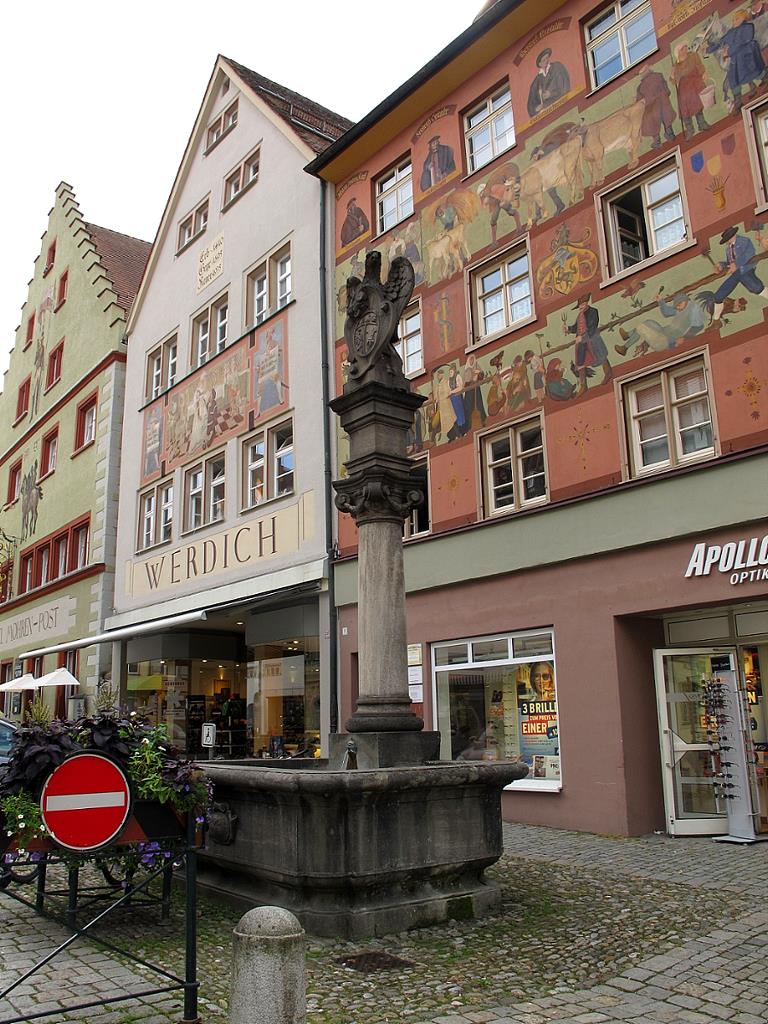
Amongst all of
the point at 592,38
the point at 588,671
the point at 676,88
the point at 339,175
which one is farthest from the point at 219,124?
the point at 588,671

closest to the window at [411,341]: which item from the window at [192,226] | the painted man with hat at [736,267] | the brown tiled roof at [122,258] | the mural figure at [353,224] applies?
the mural figure at [353,224]

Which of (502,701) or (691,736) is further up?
(502,701)

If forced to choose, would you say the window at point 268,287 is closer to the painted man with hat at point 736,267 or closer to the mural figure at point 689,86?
the mural figure at point 689,86

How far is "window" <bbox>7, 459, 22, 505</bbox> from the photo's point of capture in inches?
1375

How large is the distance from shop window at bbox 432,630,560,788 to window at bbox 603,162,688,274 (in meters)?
5.55

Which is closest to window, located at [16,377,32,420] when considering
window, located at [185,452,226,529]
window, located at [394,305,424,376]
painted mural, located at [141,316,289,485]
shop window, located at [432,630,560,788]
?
painted mural, located at [141,316,289,485]

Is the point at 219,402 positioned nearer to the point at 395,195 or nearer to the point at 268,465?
the point at 268,465

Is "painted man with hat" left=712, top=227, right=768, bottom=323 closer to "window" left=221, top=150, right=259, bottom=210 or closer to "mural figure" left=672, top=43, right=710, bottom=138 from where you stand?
"mural figure" left=672, top=43, right=710, bottom=138

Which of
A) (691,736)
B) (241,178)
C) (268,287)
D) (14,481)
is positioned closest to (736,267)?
(691,736)

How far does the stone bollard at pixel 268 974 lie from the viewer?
12.2 feet

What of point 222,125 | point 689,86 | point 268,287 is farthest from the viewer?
point 222,125

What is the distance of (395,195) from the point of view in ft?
58.0

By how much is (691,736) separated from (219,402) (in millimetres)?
13537

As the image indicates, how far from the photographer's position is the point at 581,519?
1252 centimetres
